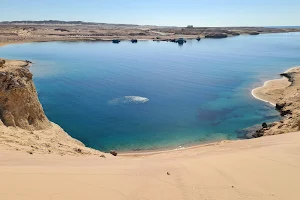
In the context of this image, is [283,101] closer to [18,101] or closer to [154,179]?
[18,101]

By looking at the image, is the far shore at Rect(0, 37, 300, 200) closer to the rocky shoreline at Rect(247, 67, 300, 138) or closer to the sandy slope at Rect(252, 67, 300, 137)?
the rocky shoreline at Rect(247, 67, 300, 138)

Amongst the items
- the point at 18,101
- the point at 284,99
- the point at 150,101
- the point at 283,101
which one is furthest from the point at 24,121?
the point at 284,99

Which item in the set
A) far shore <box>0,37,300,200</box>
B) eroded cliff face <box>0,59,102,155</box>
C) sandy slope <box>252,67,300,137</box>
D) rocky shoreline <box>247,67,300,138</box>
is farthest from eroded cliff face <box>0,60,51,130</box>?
sandy slope <box>252,67,300,137</box>

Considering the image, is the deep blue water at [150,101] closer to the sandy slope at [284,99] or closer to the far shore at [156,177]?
the sandy slope at [284,99]

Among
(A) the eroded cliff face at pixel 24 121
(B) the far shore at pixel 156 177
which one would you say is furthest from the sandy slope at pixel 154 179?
(A) the eroded cliff face at pixel 24 121

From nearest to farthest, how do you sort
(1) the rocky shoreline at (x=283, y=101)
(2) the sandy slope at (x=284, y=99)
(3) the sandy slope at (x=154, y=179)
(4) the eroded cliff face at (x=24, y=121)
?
(3) the sandy slope at (x=154, y=179) → (4) the eroded cliff face at (x=24, y=121) → (1) the rocky shoreline at (x=283, y=101) → (2) the sandy slope at (x=284, y=99)

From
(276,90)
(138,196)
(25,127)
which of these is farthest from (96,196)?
(276,90)

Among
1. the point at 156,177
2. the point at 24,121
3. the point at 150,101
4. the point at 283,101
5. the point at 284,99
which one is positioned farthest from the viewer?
the point at 150,101
